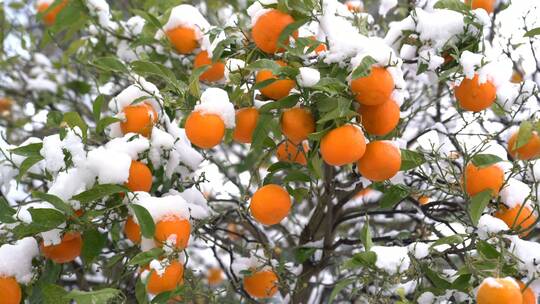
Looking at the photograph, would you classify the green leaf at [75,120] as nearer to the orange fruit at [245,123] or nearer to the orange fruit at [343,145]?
the orange fruit at [245,123]

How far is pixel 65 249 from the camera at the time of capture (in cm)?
136

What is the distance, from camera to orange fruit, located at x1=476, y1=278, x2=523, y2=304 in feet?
3.42

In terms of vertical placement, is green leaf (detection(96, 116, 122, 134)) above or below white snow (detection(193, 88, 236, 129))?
below

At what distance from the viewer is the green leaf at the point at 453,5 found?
135 centimetres

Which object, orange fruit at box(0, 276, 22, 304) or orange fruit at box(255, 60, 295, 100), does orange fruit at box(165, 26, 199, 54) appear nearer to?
orange fruit at box(255, 60, 295, 100)

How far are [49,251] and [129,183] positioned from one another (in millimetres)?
228

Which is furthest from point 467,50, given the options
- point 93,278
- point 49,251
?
point 93,278

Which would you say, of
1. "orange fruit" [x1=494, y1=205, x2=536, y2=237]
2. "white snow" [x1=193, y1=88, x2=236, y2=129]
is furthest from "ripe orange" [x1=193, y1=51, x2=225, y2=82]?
"orange fruit" [x1=494, y1=205, x2=536, y2=237]

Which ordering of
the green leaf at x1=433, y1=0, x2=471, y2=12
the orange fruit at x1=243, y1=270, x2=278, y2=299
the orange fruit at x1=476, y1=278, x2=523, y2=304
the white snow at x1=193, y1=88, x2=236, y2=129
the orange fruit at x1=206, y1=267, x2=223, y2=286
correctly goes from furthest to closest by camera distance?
the orange fruit at x1=206, y1=267, x2=223, y2=286 < the orange fruit at x1=243, y1=270, x2=278, y2=299 < the green leaf at x1=433, y1=0, x2=471, y2=12 < the white snow at x1=193, y1=88, x2=236, y2=129 < the orange fruit at x1=476, y1=278, x2=523, y2=304

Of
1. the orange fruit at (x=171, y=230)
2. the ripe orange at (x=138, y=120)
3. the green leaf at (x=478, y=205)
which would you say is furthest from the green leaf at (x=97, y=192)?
the green leaf at (x=478, y=205)

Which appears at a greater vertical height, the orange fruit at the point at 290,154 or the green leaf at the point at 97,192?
the orange fruit at the point at 290,154

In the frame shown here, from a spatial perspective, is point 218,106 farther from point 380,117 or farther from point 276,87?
point 380,117

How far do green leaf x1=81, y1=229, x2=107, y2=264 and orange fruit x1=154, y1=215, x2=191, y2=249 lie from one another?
166 mm

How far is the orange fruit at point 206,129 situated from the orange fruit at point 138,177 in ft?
0.54
